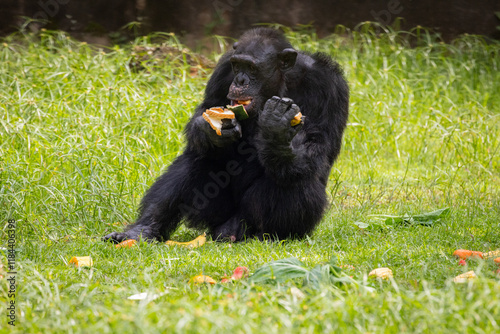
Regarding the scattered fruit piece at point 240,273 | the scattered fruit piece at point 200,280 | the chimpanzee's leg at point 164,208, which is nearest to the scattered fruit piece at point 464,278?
the scattered fruit piece at point 240,273

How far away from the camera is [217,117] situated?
4504mm

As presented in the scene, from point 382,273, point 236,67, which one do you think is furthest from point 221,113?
point 382,273

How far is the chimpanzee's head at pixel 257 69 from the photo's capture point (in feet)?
15.4

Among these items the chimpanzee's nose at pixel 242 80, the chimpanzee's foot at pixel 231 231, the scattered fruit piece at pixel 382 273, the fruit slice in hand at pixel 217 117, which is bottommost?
the chimpanzee's foot at pixel 231 231

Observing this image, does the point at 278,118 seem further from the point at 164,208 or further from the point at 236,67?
the point at 164,208

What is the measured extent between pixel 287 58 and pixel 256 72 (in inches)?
11.8

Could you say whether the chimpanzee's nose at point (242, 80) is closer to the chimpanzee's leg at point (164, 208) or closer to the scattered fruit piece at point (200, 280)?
the chimpanzee's leg at point (164, 208)

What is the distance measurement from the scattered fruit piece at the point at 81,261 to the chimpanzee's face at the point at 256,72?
172cm

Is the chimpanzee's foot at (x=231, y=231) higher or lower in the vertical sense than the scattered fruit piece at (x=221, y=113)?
lower

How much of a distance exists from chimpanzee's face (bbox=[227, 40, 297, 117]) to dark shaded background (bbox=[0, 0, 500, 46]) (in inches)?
245

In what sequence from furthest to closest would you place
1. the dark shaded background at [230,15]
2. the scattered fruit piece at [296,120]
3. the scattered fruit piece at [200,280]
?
1. the dark shaded background at [230,15]
2. the scattered fruit piece at [296,120]
3. the scattered fruit piece at [200,280]

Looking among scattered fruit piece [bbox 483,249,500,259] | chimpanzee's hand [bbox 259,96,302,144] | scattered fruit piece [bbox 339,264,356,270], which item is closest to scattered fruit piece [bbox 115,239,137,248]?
chimpanzee's hand [bbox 259,96,302,144]

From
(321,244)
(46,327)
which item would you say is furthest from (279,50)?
(46,327)

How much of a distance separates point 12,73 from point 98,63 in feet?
4.06
